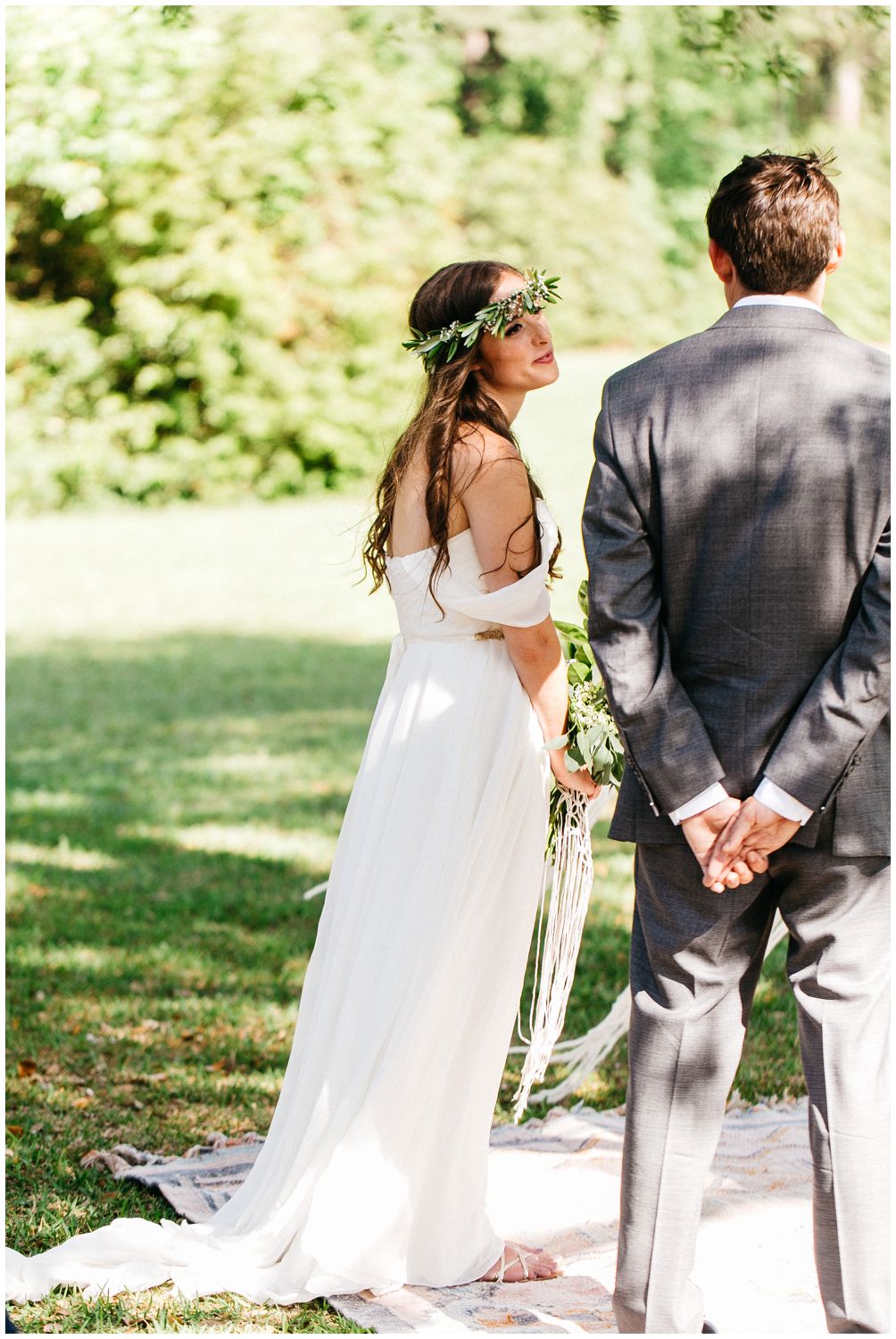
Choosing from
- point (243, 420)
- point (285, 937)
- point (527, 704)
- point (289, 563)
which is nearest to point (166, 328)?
point (243, 420)

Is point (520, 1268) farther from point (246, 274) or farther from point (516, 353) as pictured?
point (246, 274)

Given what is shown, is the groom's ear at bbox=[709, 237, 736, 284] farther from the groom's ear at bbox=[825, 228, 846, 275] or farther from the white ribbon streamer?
the white ribbon streamer

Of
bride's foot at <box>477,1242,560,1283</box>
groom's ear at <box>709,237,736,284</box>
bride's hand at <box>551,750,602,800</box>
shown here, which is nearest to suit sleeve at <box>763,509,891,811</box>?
groom's ear at <box>709,237,736,284</box>

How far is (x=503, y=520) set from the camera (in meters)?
2.97

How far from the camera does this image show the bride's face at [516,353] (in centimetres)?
303

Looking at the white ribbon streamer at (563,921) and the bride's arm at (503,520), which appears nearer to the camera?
the bride's arm at (503,520)

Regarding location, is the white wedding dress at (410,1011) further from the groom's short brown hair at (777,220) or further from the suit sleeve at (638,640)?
the groom's short brown hair at (777,220)

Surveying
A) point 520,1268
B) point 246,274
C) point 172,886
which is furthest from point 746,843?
point 246,274

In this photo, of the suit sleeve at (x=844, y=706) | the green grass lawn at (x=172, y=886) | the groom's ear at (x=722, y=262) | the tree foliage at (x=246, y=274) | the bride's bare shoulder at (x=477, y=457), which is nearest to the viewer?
the suit sleeve at (x=844, y=706)

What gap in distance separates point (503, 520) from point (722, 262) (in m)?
0.71

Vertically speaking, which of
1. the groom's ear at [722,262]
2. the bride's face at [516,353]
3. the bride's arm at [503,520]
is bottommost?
the bride's arm at [503,520]

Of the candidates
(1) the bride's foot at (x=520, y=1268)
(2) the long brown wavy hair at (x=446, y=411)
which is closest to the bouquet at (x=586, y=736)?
(2) the long brown wavy hair at (x=446, y=411)

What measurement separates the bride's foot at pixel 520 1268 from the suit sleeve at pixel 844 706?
55.5 inches

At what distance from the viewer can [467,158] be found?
27.1 m
